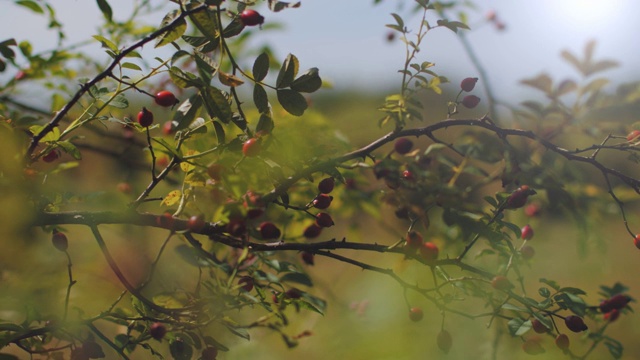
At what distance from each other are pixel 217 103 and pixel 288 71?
11cm

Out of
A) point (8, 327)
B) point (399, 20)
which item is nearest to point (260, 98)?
point (399, 20)

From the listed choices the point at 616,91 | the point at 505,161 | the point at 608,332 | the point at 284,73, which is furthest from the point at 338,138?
the point at 608,332

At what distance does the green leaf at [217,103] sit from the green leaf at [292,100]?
94mm

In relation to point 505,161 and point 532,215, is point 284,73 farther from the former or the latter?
point 532,215

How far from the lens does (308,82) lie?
2.37 feet

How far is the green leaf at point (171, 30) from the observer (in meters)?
0.67

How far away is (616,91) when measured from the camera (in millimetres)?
1476

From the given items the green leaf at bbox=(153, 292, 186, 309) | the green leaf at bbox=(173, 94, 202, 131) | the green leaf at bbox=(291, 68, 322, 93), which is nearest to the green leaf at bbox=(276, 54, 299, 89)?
the green leaf at bbox=(291, 68, 322, 93)

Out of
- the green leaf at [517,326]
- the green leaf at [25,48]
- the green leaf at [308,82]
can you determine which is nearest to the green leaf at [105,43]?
the green leaf at [308,82]

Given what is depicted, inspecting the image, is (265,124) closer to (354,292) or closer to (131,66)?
(131,66)

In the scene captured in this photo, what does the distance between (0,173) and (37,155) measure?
0.06 m

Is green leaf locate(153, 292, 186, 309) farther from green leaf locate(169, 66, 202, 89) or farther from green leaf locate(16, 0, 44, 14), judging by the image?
green leaf locate(16, 0, 44, 14)

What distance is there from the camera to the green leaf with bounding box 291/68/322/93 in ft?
2.37

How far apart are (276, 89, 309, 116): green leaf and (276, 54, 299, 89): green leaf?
0.01 m
